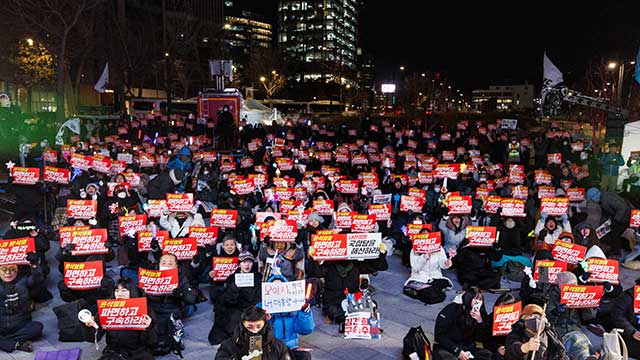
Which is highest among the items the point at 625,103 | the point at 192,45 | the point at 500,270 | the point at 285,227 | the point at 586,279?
the point at 192,45

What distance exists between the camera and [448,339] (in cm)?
591

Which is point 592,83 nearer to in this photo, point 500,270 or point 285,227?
point 500,270

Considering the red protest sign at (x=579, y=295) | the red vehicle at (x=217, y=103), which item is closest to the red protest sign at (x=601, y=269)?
the red protest sign at (x=579, y=295)

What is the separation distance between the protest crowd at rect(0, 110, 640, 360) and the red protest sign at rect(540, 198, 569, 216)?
23 mm

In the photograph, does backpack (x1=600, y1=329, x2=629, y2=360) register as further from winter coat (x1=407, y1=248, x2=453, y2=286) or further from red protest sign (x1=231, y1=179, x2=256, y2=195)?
red protest sign (x1=231, y1=179, x2=256, y2=195)

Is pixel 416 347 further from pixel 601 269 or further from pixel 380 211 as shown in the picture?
pixel 380 211

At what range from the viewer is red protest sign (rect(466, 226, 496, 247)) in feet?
28.6

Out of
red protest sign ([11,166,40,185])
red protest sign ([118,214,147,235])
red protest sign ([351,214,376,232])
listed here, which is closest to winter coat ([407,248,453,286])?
red protest sign ([351,214,376,232])

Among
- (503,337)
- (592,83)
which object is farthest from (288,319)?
(592,83)

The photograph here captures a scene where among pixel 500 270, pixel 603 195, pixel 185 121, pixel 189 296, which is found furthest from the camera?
pixel 185 121

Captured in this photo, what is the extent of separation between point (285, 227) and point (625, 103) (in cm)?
4319

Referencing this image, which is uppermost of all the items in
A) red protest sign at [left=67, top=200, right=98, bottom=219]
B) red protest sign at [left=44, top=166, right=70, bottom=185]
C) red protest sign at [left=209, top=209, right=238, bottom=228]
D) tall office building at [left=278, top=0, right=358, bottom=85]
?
tall office building at [left=278, top=0, right=358, bottom=85]

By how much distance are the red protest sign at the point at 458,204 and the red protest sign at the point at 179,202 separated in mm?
5247

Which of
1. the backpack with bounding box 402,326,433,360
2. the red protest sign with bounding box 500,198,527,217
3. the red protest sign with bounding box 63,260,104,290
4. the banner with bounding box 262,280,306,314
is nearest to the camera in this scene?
the banner with bounding box 262,280,306,314
